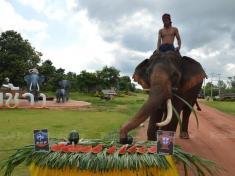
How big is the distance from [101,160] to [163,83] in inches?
89.3

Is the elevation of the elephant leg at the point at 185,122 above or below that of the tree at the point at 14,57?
below

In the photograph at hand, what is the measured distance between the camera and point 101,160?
208 inches

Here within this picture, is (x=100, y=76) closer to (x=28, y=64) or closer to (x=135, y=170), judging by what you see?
(x=28, y=64)

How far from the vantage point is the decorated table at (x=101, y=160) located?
5.24 metres

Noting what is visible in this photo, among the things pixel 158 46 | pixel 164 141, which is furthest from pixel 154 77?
pixel 164 141

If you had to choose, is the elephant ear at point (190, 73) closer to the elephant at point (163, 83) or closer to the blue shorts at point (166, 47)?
the elephant at point (163, 83)

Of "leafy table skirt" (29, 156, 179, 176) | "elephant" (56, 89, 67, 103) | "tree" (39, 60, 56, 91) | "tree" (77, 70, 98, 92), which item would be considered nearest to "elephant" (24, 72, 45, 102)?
"elephant" (56, 89, 67, 103)

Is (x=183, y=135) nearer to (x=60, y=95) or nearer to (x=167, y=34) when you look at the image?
(x=167, y=34)

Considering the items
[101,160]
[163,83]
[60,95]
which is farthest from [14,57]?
[101,160]

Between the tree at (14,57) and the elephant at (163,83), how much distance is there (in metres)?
34.9

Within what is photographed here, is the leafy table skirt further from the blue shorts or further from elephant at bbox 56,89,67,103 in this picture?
elephant at bbox 56,89,67,103

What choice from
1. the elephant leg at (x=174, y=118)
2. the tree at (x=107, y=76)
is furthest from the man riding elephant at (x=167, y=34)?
the tree at (x=107, y=76)

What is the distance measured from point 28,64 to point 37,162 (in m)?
40.1

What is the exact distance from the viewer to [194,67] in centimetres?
862
